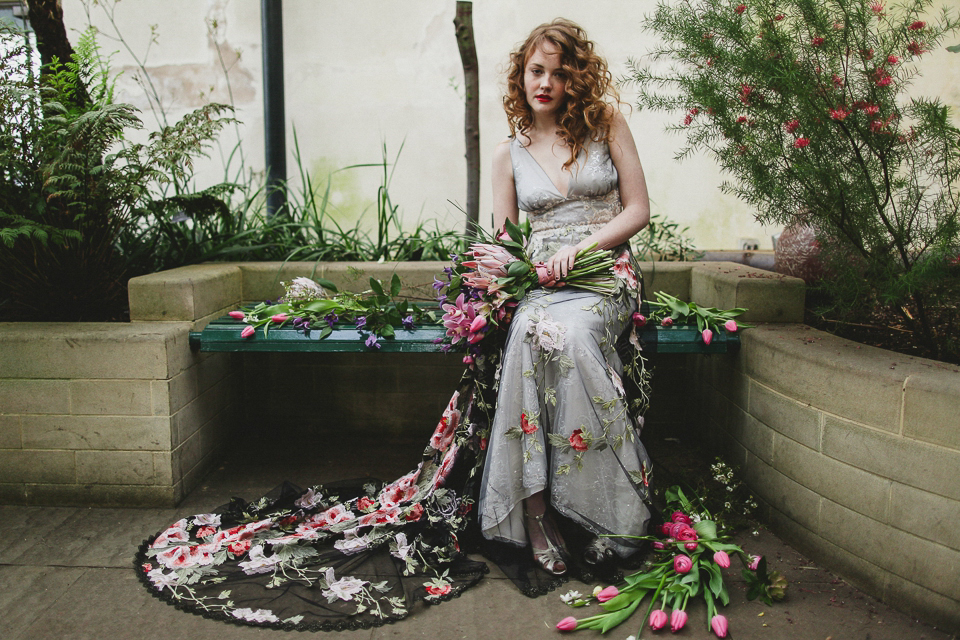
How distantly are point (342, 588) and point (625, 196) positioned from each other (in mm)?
1803

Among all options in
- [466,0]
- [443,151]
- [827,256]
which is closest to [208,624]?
[827,256]

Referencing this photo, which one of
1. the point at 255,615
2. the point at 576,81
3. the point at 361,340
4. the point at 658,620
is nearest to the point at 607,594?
the point at 658,620

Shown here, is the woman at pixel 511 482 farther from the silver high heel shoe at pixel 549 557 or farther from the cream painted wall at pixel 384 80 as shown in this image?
the cream painted wall at pixel 384 80

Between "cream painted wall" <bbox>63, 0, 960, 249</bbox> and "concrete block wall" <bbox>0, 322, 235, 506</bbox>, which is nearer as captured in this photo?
"concrete block wall" <bbox>0, 322, 235, 506</bbox>

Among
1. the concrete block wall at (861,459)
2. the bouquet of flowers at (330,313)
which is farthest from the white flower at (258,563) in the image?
the concrete block wall at (861,459)

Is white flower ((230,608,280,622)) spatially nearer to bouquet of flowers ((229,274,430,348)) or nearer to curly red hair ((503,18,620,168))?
bouquet of flowers ((229,274,430,348))

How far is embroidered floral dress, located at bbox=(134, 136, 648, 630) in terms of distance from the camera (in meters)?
2.23

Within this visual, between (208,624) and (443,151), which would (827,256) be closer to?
(208,624)

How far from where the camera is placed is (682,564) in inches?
86.7

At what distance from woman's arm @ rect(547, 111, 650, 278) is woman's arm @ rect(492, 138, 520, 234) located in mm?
377

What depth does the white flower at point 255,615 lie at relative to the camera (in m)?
2.10

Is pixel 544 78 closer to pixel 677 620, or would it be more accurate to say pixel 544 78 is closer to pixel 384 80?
pixel 677 620

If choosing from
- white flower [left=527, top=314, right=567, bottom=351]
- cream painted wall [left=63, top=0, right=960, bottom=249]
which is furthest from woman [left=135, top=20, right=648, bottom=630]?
cream painted wall [left=63, top=0, right=960, bottom=249]

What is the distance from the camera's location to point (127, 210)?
132 inches
